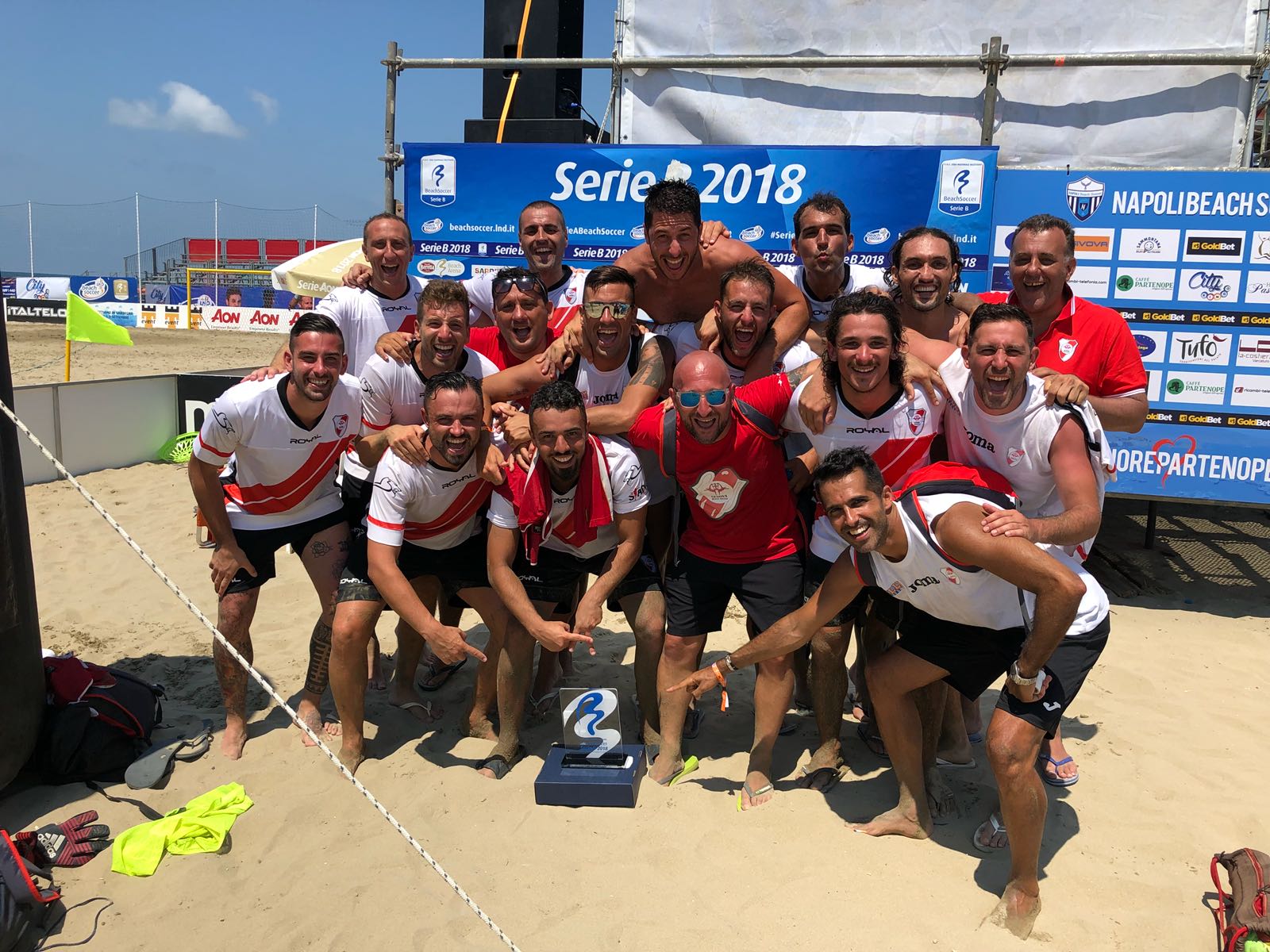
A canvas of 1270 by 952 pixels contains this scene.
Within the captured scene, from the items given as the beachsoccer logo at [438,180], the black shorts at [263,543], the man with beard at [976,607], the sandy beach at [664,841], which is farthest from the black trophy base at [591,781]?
the beachsoccer logo at [438,180]

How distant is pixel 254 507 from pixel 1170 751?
4.60 metres

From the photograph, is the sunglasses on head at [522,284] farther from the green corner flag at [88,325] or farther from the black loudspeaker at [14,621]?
the green corner flag at [88,325]

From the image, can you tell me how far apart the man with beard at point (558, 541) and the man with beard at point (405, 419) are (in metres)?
0.22

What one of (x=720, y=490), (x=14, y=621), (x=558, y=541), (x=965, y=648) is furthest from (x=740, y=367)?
(x=14, y=621)

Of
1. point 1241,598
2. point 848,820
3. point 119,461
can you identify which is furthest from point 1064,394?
point 119,461

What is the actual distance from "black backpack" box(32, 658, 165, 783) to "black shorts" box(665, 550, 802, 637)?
99.7 inches

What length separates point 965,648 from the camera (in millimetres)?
3209

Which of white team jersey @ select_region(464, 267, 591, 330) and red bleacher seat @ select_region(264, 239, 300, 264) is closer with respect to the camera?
white team jersey @ select_region(464, 267, 591, 330)

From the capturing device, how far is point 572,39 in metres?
8.40

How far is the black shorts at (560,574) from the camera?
4016mm

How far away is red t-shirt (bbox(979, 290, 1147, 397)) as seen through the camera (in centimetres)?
378

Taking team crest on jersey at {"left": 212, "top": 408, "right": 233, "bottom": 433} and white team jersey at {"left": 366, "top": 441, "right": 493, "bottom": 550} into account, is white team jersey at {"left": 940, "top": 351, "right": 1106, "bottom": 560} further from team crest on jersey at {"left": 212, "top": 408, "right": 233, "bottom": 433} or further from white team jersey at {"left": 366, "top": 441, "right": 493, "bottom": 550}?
team crest on jersey at {"left": 212, "top": 408, "right": 233, "bottom": 433}

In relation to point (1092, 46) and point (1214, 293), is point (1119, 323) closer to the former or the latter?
point (1214, 293)

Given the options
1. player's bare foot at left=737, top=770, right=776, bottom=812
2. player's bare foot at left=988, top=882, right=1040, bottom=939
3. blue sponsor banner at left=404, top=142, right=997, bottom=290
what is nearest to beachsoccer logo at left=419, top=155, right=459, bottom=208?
blue sponsor banner at left=404, top=142, right=997, bottom=290
